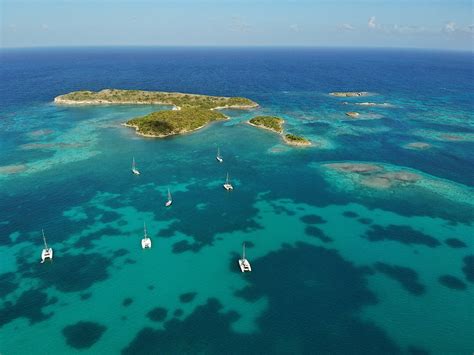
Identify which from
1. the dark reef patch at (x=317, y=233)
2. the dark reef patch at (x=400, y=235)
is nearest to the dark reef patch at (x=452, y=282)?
the dark reef patch at (x=400, y=235)

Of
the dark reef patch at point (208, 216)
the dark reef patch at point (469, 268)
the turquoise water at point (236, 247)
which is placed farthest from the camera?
the dark reef patch at point (208, 216)

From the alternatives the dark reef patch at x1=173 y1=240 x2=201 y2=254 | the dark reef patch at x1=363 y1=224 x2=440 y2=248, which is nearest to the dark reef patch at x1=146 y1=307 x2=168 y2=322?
the dark reef patch at x1=173 y1=240 x2=201 y2=254

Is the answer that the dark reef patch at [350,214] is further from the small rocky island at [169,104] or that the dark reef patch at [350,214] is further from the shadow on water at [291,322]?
the small rocky island at [169,104]

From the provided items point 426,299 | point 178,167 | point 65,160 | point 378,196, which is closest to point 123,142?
point 65,160

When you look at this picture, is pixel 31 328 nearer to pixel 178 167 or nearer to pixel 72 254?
pixel 72 254

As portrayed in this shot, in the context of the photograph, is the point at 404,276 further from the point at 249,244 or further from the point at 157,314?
the point at 157,314

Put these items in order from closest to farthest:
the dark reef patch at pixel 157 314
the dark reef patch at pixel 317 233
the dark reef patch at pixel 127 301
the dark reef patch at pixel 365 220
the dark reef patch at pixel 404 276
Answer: the dark reef patch at pixel 157 314, the dark reef patch at pixel 127 301, the dark reef patch at pixel 404 276, the dark reef patch at pixel 317 233, the dark reef patch at pixel 365 220

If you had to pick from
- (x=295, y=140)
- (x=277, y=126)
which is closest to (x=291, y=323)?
(x=295, y=140)
